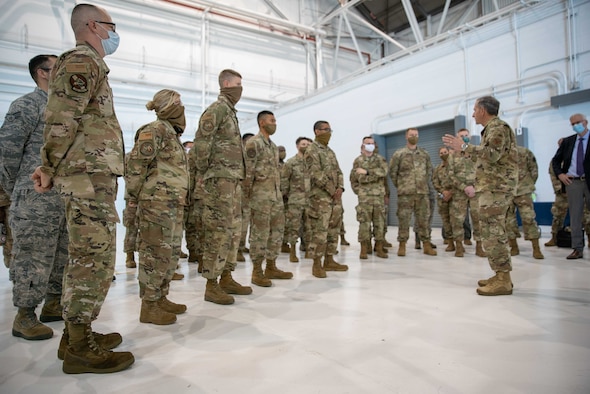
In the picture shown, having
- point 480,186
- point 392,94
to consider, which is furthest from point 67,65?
point 392,94

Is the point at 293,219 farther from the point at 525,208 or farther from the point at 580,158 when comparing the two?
the point at 580,158

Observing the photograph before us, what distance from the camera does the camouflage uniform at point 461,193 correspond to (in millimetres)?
4586

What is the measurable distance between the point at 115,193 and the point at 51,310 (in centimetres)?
113

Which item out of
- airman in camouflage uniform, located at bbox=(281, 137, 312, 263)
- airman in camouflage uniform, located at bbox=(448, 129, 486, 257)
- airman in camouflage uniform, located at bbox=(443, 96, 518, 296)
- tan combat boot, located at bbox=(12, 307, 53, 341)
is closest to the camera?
tan combat boot, located at bbox=(12, 307, 53, 341)

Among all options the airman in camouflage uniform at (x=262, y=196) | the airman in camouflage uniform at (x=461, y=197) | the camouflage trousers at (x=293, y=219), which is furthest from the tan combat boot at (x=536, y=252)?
the airman in camouflage uniform at (x=262, y=196)

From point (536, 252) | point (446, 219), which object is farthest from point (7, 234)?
point (536, 252)

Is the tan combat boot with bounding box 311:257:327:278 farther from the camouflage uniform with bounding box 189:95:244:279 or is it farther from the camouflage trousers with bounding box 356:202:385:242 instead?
the camouflage trousers with bounding box 356:202:385:242

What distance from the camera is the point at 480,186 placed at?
2.84 m

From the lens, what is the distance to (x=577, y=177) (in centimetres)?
405

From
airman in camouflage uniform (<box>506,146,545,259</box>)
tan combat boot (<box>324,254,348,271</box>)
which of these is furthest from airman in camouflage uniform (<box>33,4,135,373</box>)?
airman in camouflage uniform (<box>506,146,545,259</box>)

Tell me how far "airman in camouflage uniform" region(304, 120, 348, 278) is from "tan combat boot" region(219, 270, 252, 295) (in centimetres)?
87

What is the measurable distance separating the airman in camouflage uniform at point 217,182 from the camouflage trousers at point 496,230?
6.21 feet

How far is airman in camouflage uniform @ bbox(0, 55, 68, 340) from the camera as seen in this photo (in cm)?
194

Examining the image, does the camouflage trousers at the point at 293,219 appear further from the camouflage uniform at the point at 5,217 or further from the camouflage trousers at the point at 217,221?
the camouflage uniform at the point at 5,217
